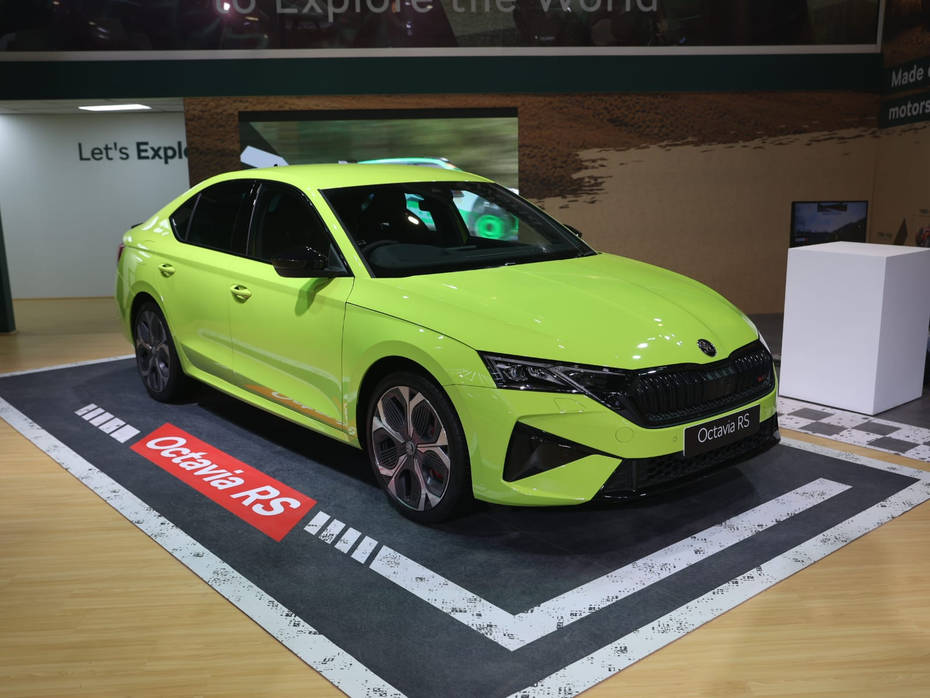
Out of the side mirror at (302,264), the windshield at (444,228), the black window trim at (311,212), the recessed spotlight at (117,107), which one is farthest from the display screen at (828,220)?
the recessed spotlight at (117,107)

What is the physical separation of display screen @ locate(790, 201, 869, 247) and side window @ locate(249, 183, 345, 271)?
6040 mm

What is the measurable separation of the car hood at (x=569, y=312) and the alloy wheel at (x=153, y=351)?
212 centimetres

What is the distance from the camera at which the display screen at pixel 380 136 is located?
8.34 m

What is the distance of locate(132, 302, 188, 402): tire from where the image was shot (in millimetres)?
5312

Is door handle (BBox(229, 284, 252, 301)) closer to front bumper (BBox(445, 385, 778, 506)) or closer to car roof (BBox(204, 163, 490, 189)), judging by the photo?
car roof (BBox(204, 163, 490, 189))

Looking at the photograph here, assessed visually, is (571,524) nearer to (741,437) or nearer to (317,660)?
(741,437)

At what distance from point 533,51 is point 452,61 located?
2.49ft

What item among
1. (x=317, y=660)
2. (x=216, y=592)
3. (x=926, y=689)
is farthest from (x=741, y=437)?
(x=216, y=592)

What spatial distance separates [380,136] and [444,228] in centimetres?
431

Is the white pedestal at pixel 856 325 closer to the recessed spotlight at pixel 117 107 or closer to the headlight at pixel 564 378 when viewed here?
the headlight at pixel 564 378

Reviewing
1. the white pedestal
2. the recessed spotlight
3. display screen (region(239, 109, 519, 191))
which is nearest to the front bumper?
the white pedestal

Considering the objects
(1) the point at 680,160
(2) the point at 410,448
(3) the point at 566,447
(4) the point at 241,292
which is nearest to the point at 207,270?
(4) the point at 241,292

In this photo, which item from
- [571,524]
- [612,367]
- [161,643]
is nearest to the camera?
[161,643]

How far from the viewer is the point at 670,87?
8359 mm
